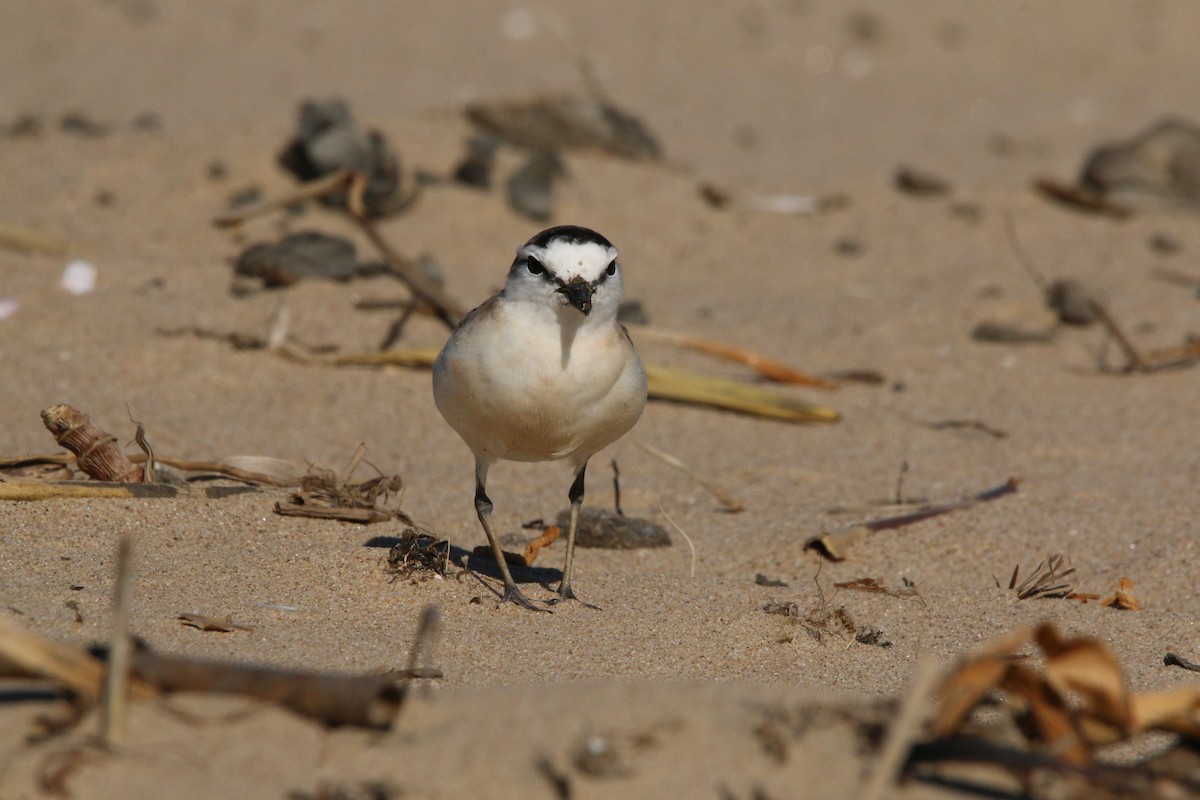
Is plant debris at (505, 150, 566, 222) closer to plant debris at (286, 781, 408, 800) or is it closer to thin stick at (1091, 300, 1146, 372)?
thin stick at (1091, 300, 1146, 372)

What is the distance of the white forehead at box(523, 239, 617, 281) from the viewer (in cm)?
408

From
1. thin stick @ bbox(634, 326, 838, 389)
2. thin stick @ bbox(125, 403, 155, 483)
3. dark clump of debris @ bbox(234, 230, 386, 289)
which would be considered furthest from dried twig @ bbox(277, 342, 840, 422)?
thin stick @ bbox(125, 403, 155, 483)

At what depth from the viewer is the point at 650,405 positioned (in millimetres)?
6848

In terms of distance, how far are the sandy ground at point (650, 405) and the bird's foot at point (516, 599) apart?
0.09m

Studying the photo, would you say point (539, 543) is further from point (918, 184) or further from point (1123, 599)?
point (918, 184)

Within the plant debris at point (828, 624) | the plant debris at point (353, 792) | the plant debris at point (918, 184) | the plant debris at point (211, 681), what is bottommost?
the plant debris at point (828, 624)

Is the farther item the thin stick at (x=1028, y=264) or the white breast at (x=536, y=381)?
the thin stick at (x=1028, y=264)

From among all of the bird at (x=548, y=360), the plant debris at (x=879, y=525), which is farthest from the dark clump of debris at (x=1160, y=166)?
the bird at (x=548, y=360)

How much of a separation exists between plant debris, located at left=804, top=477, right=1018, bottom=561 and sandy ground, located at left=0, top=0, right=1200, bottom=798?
0.19 ft

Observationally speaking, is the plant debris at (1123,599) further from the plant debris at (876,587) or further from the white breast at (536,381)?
the white breast at (536,381)

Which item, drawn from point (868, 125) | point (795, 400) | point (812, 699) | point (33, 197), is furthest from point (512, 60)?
point (812, 699)

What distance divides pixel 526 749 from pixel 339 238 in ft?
17.9

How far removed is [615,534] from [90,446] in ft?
6.10

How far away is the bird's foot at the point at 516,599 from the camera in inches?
167
